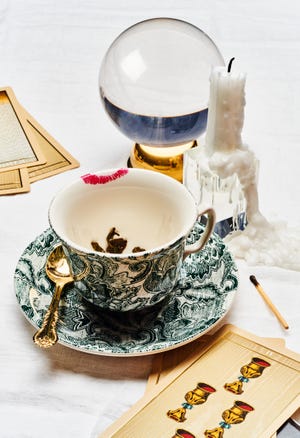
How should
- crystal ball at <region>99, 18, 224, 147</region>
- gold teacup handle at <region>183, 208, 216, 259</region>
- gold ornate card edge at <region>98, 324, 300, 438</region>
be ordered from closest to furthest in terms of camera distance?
gold ornate card edge at <region>98, 324, 300, 438</region>
gold teacup handle at <region>183, 208, 216, 259</region>
crystal ball at <region>99, 18, 224, 147</region>

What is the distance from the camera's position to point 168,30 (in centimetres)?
87

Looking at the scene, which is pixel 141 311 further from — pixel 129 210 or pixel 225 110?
pixel 225 110

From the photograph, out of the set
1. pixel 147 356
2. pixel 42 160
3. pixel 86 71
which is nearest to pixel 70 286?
pixel 147 356

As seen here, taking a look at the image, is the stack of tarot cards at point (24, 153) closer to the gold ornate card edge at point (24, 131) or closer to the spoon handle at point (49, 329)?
the gold ornate card edge at point (24, 131)

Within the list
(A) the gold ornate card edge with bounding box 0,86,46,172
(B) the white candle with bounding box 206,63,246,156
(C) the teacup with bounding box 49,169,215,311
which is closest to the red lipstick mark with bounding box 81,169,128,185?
(C) the teacup with bounding box 49,169,215,311

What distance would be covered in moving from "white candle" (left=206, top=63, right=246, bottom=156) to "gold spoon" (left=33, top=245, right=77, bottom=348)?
195mm

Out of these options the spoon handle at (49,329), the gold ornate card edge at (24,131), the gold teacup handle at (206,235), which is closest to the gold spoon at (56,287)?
the spoon handle at (49,329)

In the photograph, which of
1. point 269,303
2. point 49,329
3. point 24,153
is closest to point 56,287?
point 49,329

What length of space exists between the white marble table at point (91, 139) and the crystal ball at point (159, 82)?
9 centimetres

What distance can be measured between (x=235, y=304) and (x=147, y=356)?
0.11 m

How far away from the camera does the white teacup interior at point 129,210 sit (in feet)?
2.23

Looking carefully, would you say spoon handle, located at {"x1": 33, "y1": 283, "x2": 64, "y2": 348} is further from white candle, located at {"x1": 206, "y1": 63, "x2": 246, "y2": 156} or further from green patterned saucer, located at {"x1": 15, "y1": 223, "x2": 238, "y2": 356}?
white candle, located at {"x1": 206, "y1": 63, "x2": 246, "y2": 156}

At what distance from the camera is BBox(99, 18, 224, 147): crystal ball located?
33.1 inches

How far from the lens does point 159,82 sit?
2.76ft
